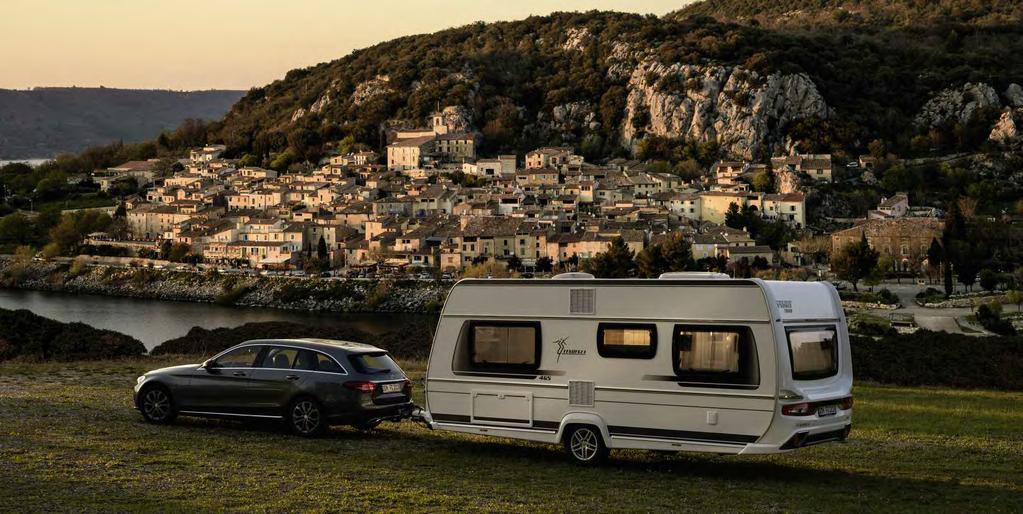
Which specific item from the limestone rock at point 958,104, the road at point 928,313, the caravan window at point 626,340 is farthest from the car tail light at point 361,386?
the limestone rock at point 958,104

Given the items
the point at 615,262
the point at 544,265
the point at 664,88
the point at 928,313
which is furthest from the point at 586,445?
the point at 664,88

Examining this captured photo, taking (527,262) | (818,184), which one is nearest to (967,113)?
(818,184)

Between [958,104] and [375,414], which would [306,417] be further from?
[958,104]

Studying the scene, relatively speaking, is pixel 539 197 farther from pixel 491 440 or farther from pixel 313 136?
pixel 491 440

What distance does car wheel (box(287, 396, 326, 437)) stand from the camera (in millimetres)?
11719

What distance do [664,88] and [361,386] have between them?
108761 mm

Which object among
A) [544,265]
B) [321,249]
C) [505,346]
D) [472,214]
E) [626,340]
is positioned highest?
[472,214]

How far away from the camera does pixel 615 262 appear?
6362 centimetres

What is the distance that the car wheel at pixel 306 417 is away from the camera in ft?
38.4

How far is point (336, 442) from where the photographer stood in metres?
11.6

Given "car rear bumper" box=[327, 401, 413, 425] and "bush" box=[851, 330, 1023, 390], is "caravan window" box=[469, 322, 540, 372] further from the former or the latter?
"bush" box=[851, 330, 1023, 390]

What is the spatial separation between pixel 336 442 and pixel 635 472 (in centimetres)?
338

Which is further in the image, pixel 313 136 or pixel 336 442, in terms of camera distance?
pixel 313 136

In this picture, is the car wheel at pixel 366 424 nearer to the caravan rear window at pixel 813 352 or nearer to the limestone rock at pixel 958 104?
the caravan rear window at pixel 813 352
